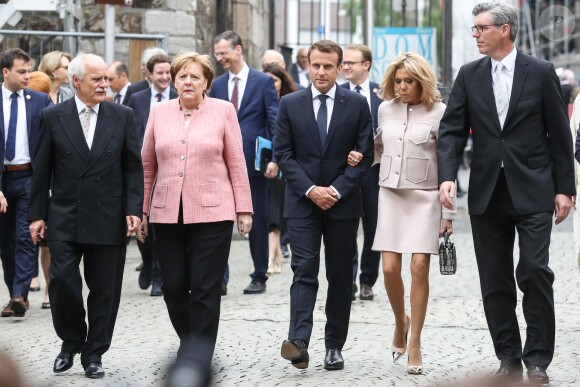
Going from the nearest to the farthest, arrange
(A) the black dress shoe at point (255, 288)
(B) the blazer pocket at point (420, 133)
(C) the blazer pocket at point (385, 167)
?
(B) the blazer pocket at point (420, 133) < (C) the blazer pocket at point (385, 167) < (A) the black dress shoe at point (255, 288)

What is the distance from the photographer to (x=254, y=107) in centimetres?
986

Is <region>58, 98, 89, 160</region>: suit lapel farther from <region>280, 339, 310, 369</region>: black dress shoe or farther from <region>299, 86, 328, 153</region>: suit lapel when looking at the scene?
<region>280, 339, 310, 369</region>: black dress shoe

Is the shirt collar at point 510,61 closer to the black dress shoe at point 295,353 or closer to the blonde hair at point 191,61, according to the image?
the blonde hair at point 191,61

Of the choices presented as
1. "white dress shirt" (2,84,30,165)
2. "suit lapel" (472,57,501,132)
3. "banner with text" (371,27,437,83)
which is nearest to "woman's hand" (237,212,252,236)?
"suit lapel" (472,57,501,132)

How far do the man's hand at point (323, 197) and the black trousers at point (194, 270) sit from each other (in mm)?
524

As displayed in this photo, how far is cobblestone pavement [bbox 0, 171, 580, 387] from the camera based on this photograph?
6160 mm

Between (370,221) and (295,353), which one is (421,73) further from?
(370,221)

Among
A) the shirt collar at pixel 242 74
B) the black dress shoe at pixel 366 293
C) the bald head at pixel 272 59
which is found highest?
the bald head at pixel 272 59

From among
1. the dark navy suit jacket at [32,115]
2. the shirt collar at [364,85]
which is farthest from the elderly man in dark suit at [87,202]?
the shirt collar at [364,85]

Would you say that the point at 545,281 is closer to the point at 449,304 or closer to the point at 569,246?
the point at 449,304

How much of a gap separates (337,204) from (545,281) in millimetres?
1222

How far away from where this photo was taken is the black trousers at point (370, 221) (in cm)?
918

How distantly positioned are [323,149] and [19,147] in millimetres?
2995

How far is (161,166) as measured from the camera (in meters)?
6.22
